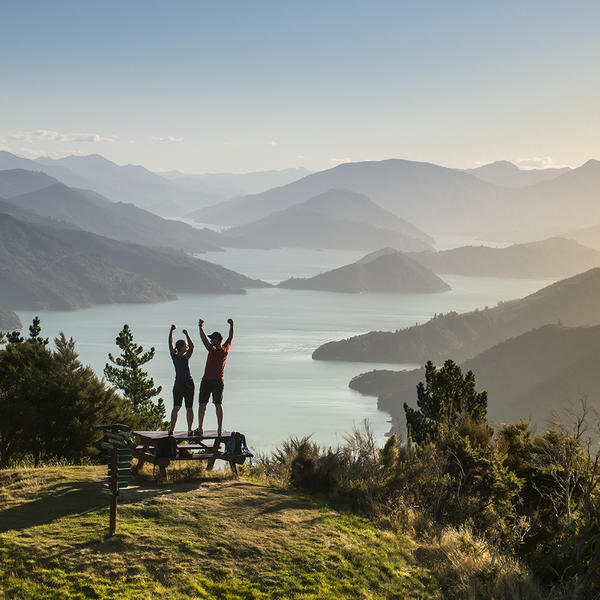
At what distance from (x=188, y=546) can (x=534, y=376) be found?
Answer: 125 metres

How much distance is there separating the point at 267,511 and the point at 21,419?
17.9 metres

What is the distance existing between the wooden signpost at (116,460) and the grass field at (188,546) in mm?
463

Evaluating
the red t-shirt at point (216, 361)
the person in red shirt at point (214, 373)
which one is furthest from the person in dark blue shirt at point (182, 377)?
the red t-shirt at point (216, 361)

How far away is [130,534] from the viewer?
11430 millimetres

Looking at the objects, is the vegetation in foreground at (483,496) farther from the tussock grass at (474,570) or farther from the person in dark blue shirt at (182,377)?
the person in dark blue shirt at (182,377)

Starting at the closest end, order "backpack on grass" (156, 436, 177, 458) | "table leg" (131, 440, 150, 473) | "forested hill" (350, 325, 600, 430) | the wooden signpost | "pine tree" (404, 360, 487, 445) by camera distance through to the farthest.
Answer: the wooden signpost < "backpack on grass" (156, 436, 177, 458) < "table leg" (131, 440, 150, 473) < "pine tree" (404, 360, 487, 445) < "forested hill" (350, 325, 600, 430)

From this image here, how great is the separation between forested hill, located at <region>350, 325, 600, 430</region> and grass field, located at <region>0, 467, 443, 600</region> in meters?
98.9

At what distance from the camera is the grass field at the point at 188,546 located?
1027cm

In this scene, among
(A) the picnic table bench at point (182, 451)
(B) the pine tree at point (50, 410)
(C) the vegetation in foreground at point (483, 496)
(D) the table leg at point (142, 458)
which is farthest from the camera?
(B) the pine tree at point (50, 410)

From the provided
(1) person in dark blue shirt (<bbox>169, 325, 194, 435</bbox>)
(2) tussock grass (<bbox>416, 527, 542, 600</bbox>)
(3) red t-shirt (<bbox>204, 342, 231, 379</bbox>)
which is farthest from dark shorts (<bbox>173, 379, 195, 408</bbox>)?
(2) tussock grass (<bbox>416, 527, 542, 600</bbox>)

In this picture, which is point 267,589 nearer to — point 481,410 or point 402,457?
point 402,457

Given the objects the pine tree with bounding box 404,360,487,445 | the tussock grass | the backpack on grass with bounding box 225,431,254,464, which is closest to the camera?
the tussock grass

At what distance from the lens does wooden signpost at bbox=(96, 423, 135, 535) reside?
1143 centimetres

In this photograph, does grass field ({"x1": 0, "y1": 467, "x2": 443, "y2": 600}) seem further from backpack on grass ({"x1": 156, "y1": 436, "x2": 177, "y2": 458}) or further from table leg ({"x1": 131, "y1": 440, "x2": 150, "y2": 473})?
backpack on grass ({"x1": 156, "y1": 436, "x2": 177, "y2": 458})
